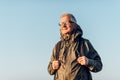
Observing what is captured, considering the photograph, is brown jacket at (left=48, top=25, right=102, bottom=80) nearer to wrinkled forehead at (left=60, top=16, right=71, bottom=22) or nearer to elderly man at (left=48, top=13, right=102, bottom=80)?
elderly man at (left=48, top=13, right=102, bottom=80)

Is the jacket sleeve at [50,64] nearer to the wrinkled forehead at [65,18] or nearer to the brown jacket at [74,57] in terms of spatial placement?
the brown jacket at [74,57]

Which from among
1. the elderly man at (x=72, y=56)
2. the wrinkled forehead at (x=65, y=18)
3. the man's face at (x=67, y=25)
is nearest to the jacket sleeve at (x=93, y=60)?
the elderly man at (x=72, y=56)

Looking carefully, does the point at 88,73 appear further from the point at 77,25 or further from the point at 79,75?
the point at 77,25

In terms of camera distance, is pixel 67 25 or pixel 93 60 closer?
pixel 93 60

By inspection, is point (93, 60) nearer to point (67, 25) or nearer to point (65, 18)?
point (67, 25)

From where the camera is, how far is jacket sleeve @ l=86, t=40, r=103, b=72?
6656 mm

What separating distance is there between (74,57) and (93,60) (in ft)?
1.02

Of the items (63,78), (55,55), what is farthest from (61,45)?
(63,78)

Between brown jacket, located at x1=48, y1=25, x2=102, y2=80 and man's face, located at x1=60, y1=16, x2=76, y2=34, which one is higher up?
man's face, located at x1=60, y1=16, x2=76, y2=34

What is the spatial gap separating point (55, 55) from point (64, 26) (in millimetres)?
512

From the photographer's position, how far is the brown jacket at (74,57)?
6645 mm

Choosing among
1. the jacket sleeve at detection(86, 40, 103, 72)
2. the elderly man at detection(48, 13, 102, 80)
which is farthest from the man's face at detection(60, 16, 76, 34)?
the jacket sleeve at detection(86, 40, 103, 72)

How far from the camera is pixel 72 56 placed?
6746 mm

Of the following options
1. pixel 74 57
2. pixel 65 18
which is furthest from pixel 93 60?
pixel 65 18
